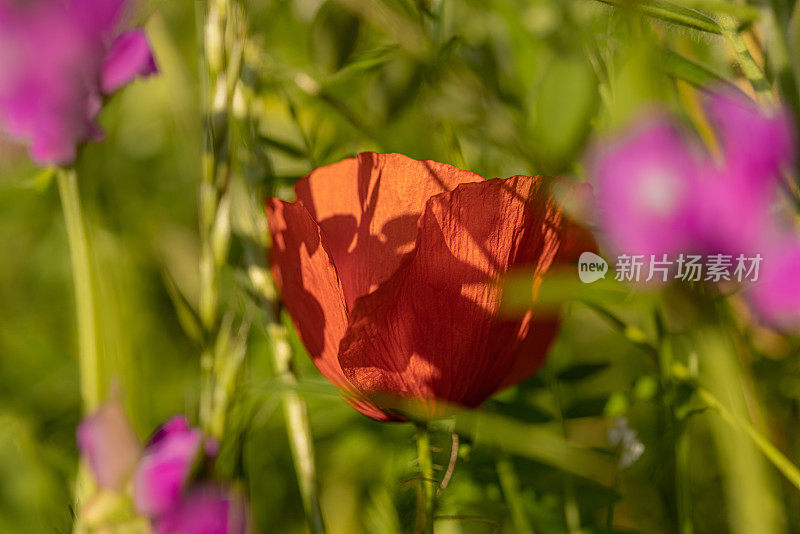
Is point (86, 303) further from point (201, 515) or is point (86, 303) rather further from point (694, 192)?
point (694, 192)

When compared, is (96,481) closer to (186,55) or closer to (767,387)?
(767,387)

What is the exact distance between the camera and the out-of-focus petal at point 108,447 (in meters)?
0.22

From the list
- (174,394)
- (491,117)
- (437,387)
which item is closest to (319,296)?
(437,387)

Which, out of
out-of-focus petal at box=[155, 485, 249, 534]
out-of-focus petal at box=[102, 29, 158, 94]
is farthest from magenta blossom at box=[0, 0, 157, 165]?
out-of-focus petal at box=[155, 485, 249, 534]

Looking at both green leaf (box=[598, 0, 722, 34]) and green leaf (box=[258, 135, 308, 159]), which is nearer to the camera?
green leaf (box=[598, 0, 722, 34])

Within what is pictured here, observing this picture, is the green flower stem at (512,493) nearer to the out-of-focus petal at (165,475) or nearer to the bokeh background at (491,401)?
the bokeh background at (491,401)

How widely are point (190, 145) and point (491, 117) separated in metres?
0.15

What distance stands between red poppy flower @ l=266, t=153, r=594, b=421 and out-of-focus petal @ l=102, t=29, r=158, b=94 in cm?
7

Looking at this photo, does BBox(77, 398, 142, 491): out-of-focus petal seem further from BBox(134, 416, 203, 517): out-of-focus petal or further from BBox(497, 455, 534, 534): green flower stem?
BBox(497, 455, 534, 534): green flower stem

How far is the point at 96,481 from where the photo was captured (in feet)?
0.74

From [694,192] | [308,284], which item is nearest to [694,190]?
[694,192]

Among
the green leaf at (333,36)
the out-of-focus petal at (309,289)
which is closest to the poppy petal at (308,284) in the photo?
the out-of-focus petal at (309,289)

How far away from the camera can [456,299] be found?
20cm

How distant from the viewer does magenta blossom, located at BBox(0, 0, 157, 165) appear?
216 millimetres
